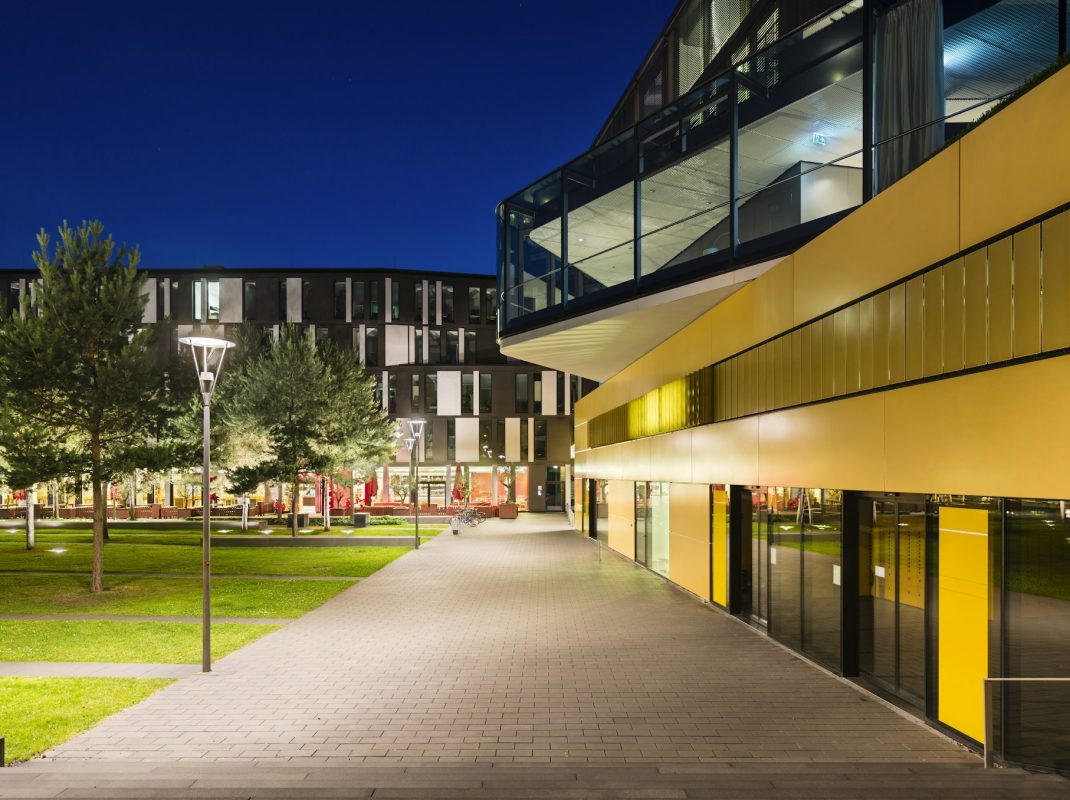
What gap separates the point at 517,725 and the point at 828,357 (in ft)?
21.1

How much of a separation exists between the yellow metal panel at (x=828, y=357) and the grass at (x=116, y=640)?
1004 cm

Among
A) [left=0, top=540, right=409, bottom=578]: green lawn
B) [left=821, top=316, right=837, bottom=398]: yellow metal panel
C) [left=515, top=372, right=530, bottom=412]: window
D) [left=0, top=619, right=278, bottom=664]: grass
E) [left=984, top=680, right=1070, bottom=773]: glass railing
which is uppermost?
[left=515, top=372, right=530, bottom=412]: window

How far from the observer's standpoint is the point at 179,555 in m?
27.0

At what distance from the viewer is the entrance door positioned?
859cm

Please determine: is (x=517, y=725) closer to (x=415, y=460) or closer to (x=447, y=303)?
(x=415, y=460)

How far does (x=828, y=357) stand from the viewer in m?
10.5

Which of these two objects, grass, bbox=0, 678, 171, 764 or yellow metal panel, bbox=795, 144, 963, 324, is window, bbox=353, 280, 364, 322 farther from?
yellow metal panel, bbox=795, 144, 963, 324

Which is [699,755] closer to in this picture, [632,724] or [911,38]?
[632,724]

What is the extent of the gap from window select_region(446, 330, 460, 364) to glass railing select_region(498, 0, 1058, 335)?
37577 millimetres

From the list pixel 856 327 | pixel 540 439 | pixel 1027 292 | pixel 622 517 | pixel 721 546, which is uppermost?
pixel 856 327

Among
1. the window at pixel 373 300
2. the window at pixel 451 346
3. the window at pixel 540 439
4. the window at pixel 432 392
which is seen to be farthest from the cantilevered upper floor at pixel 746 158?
the window at pixel 373 300

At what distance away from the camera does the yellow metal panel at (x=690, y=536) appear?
16.5 m

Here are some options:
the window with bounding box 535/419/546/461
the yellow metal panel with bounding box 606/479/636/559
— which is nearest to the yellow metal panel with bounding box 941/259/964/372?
the yellow metal panel with bounding box 606/479/636/559

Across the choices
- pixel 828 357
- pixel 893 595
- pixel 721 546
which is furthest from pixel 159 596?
pixel 893 595
